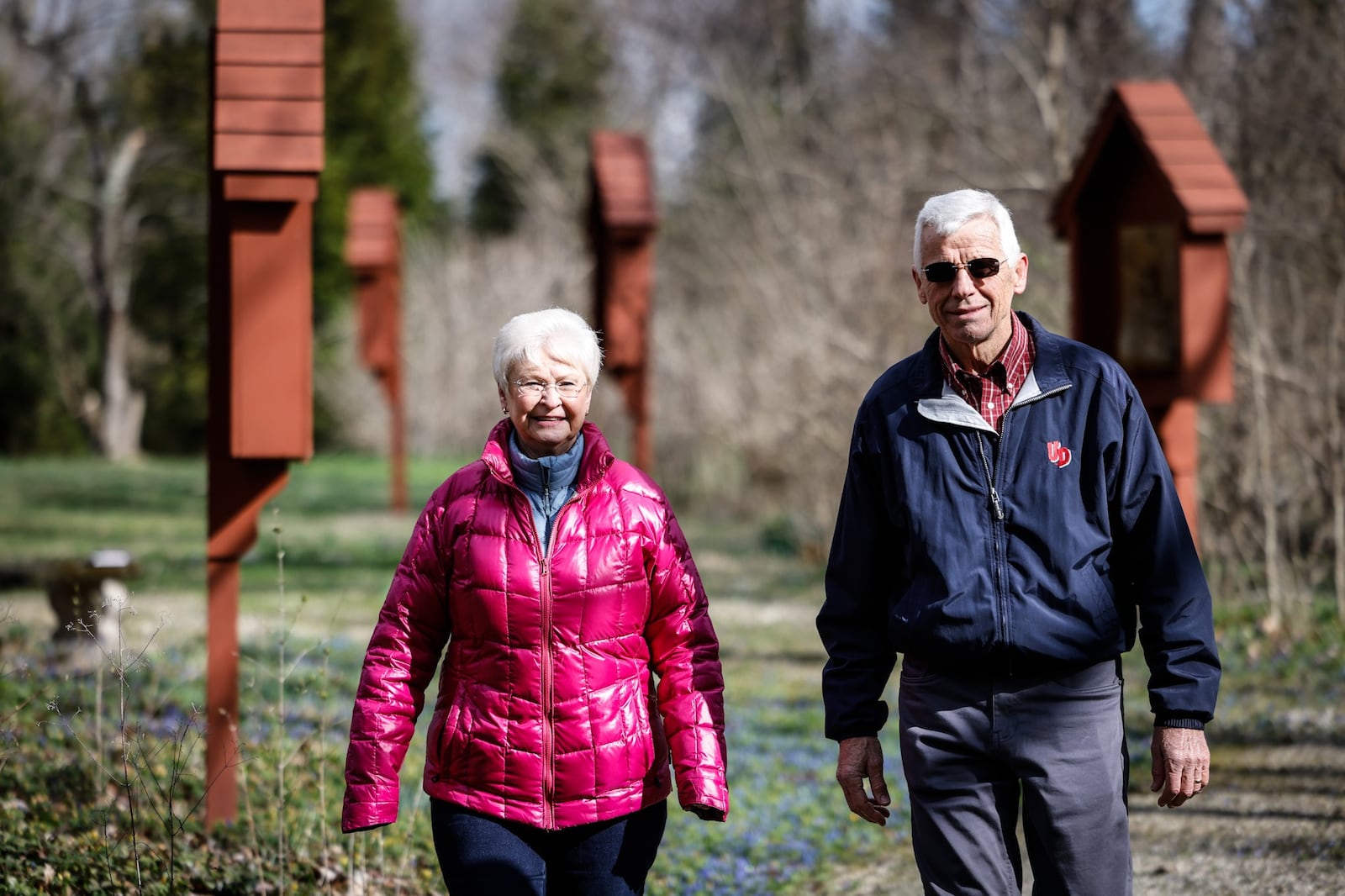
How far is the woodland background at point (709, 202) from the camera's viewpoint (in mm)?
10031

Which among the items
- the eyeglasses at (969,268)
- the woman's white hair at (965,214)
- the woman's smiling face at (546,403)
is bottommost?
the woman's smiling face at (546,403)

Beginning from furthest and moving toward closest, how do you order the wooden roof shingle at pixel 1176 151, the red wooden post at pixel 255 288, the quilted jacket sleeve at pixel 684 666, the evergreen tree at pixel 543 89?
the evergreen tree at pixel 543 89 < the wooden roof shingle at pixel 1176 151 < the red wooden post at pixel 255 288 < the quilted jacket sleeve at pixel 684 666

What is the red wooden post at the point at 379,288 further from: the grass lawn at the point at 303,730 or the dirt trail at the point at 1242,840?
the dirt trail at the point at 1242,840

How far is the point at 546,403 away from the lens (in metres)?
3.00

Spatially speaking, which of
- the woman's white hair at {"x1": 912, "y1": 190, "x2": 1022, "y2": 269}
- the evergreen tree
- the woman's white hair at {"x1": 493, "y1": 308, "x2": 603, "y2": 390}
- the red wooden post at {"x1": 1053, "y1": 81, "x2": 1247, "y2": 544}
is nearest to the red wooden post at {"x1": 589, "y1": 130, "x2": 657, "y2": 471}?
the red wooden post at {"x1": 1053, "y1": 81, "x2": 1247, "y2": 544}

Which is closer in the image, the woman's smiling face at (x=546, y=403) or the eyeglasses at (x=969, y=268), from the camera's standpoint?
the eyeglasses at (x=969, y=268)

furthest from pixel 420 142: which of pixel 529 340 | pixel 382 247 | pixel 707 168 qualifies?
pixel 529 340

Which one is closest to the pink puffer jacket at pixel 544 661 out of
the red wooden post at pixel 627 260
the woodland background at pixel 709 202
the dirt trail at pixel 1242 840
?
the dirt trail at pixel 1242 840

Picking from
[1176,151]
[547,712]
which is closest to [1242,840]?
[1176,151]

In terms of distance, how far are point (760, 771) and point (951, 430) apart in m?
4.11

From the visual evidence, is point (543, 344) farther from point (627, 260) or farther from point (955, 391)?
point (627, 260)

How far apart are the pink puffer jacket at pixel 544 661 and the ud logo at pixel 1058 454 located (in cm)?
78

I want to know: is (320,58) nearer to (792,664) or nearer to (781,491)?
(792,664)

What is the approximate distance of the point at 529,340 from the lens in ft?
9.86
